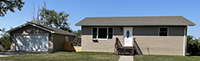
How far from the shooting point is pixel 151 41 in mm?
10891

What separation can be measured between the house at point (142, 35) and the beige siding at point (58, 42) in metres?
2.75

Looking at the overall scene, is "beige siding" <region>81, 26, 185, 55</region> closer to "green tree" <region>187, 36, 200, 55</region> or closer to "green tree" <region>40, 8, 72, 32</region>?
"green tree" <region>187, 36, 200, 55</region>

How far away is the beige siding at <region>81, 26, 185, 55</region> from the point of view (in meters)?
10.5

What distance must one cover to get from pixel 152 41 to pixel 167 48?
127 centimetres

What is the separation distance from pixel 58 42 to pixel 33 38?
2.33 m

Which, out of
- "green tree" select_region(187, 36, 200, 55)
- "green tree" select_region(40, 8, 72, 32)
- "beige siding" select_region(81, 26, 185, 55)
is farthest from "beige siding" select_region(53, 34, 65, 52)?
"green tree" select_region(40, 8, 72, 32)

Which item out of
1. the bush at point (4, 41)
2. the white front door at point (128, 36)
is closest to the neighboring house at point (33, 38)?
the bush at point (4, 41)

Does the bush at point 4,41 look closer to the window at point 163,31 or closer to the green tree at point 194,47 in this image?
the window at point 163,31

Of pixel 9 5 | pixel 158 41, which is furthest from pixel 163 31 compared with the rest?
pixel 9 5

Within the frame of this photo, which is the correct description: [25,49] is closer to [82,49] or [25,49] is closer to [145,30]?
[82,49]


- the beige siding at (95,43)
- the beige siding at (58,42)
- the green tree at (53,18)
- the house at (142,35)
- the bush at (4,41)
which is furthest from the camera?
the green tree at (53,18)

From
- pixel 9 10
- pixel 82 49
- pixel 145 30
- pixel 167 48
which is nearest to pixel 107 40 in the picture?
pixel 82 49

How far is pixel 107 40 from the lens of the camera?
454 inches

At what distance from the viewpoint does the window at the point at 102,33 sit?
1154 centimetres
